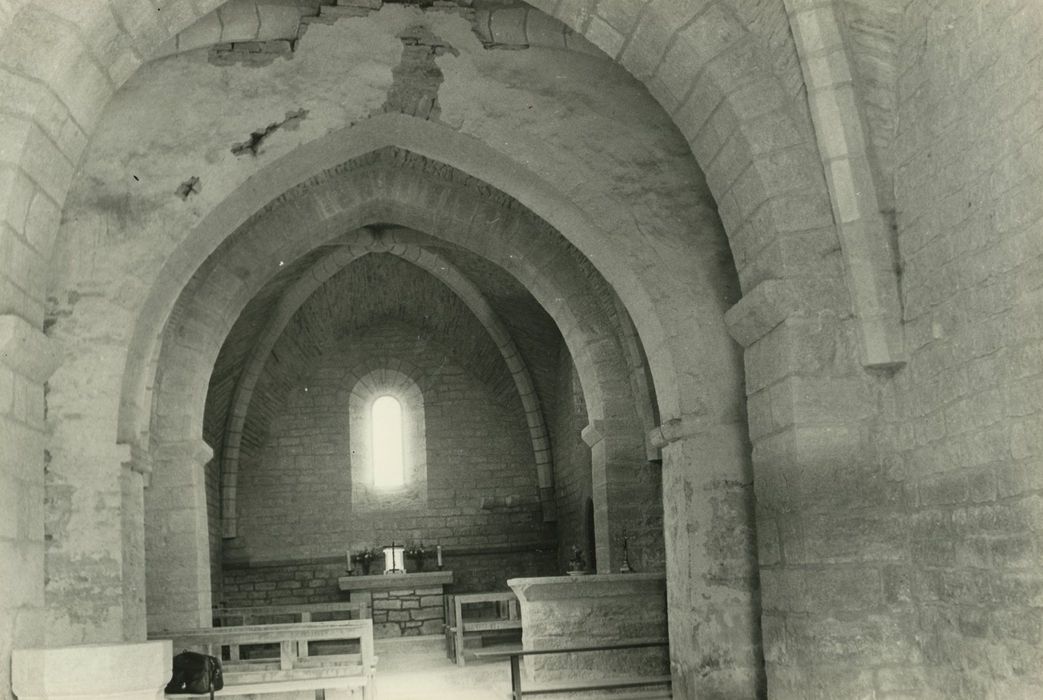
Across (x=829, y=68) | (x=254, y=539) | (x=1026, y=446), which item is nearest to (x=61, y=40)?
(x=829, y=68)

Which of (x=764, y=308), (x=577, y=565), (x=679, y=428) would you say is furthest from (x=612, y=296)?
(x=764, y=308)

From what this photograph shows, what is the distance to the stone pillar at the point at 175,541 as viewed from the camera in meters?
8.88

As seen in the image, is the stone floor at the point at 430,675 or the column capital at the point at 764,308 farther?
the stone floor at the point at 430,675

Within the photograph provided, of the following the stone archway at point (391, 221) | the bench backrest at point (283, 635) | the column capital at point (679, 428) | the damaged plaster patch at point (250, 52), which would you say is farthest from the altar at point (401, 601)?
the damaged plaster patch at point (250, 52)

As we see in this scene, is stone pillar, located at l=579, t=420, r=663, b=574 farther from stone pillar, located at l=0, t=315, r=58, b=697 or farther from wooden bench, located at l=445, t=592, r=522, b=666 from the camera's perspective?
stone pillar, located at l=0, t=315, r=58, b=697

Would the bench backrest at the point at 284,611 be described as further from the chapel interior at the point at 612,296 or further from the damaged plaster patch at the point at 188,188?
the damaged plaster patch at the point at 188,188

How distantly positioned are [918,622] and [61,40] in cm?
408

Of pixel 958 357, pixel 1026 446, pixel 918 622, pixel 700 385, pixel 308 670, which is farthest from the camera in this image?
pixel 308 670

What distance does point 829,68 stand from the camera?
16.0 ft

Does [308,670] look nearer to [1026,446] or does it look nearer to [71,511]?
[71,511]

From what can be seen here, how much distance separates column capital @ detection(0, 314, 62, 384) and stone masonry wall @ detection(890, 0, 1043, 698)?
11.3 feet

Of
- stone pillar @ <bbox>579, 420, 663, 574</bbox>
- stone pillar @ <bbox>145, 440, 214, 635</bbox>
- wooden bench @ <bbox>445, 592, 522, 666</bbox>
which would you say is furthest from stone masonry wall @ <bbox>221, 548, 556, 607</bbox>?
stone pillar @ <bbox>145, 440, 214, 635</bbox>

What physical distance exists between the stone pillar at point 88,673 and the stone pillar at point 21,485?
10 centimetres

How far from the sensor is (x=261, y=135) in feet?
23.2
